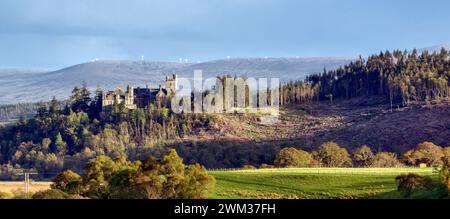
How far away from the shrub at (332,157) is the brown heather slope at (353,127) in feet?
72.5

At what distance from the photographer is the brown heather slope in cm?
15038

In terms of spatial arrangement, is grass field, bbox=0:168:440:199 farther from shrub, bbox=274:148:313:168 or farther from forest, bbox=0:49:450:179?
forest, bbox=0:49:450:179

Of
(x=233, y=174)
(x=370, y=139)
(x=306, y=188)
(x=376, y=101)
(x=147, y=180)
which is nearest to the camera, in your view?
(x=147, y=180)

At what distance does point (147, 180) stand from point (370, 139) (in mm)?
86546

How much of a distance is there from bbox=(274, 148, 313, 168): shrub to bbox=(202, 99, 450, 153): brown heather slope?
30.1 meters

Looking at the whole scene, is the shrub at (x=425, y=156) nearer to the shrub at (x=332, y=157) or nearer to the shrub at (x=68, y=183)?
the shrub at (x=332, y=157)

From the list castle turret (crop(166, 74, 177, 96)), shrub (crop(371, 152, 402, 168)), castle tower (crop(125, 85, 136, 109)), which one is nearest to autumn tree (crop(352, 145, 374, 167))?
shrub (crop(371, 152, 402, 168))

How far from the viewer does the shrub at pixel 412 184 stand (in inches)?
2694

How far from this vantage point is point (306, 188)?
254 feet

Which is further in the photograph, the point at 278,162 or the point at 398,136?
the point at 398,136

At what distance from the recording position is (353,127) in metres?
162

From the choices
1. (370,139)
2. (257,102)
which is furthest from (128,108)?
(370,139)
